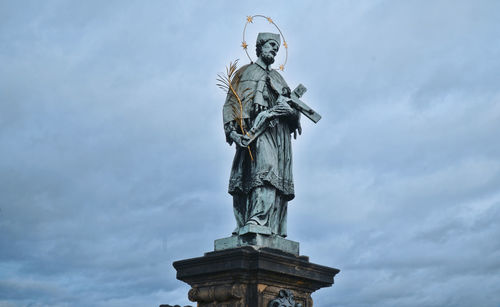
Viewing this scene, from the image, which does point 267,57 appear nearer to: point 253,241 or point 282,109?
point 282,109

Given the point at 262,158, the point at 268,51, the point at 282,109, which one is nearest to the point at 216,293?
the point at 262,158

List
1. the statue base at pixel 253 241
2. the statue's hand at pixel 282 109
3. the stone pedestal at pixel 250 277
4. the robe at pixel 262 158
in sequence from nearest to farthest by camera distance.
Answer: the stone pedestal at pixel 250 277
the statue base at pixel 253 241
the robe at pixel 262 158
the statue's hand at pixel 282 109

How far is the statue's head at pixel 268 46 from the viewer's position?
38.6 feet

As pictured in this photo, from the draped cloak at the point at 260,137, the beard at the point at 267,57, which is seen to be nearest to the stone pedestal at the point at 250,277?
the draped cloak at the point at 260,137

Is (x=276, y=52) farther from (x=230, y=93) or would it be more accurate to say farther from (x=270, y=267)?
(x=270, y=267)

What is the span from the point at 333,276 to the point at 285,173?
2137 mm

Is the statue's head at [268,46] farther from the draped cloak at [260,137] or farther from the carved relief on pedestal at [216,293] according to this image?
the carved relief on pedestal at [216,293]

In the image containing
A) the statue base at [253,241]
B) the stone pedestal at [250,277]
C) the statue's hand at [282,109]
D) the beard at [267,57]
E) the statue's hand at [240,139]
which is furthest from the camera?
the beard at [267,57]

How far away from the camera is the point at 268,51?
1175 cm

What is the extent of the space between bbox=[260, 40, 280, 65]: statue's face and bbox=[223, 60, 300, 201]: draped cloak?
20cm

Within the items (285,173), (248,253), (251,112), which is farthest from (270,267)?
(251,112)

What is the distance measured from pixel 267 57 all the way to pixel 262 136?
1780mm

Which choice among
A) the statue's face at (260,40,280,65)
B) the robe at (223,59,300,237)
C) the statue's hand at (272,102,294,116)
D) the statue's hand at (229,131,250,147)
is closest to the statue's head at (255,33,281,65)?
the statue's face at (260,40,280,65)

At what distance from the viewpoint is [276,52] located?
Result: 1193 centimetres
